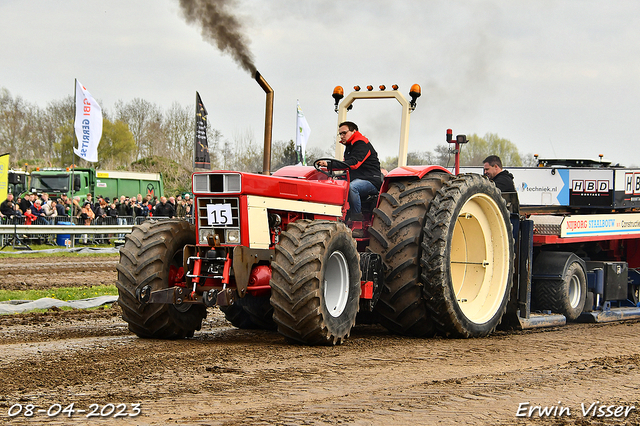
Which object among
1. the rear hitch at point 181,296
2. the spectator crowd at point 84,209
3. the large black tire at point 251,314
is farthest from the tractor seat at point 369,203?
the spectator crowd at point 84,209

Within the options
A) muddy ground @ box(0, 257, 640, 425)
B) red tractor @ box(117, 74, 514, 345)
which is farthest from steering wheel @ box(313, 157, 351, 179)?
muddy ground @ box(0, 257, 640, 425)

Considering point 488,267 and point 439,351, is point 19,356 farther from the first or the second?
point 488,267

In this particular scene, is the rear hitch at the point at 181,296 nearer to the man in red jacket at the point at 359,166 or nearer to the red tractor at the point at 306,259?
the red tractor at the point at 306,259

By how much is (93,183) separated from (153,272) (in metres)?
24.2

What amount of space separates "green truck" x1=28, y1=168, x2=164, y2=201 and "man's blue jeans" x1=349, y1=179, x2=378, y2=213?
62.7 feet

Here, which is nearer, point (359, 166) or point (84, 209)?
point (359, 166)

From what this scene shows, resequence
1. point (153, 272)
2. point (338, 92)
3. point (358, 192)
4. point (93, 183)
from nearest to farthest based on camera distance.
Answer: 1. point (153, 272)
2. point (358, 192)
3. point (338, 92)
4. point (93, 183)

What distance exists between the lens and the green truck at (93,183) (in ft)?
95.8

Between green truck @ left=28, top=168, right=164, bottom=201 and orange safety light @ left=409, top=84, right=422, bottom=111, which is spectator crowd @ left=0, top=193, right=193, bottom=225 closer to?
green truck @ left=28, top=168, right=164, bottom=201

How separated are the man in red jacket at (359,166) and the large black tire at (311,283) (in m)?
1.26

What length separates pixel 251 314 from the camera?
27.0 feet

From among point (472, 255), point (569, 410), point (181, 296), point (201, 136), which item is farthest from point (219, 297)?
point (201, 136)

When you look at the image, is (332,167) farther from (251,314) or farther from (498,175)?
(498,175)

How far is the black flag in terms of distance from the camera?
20875 millimetres
